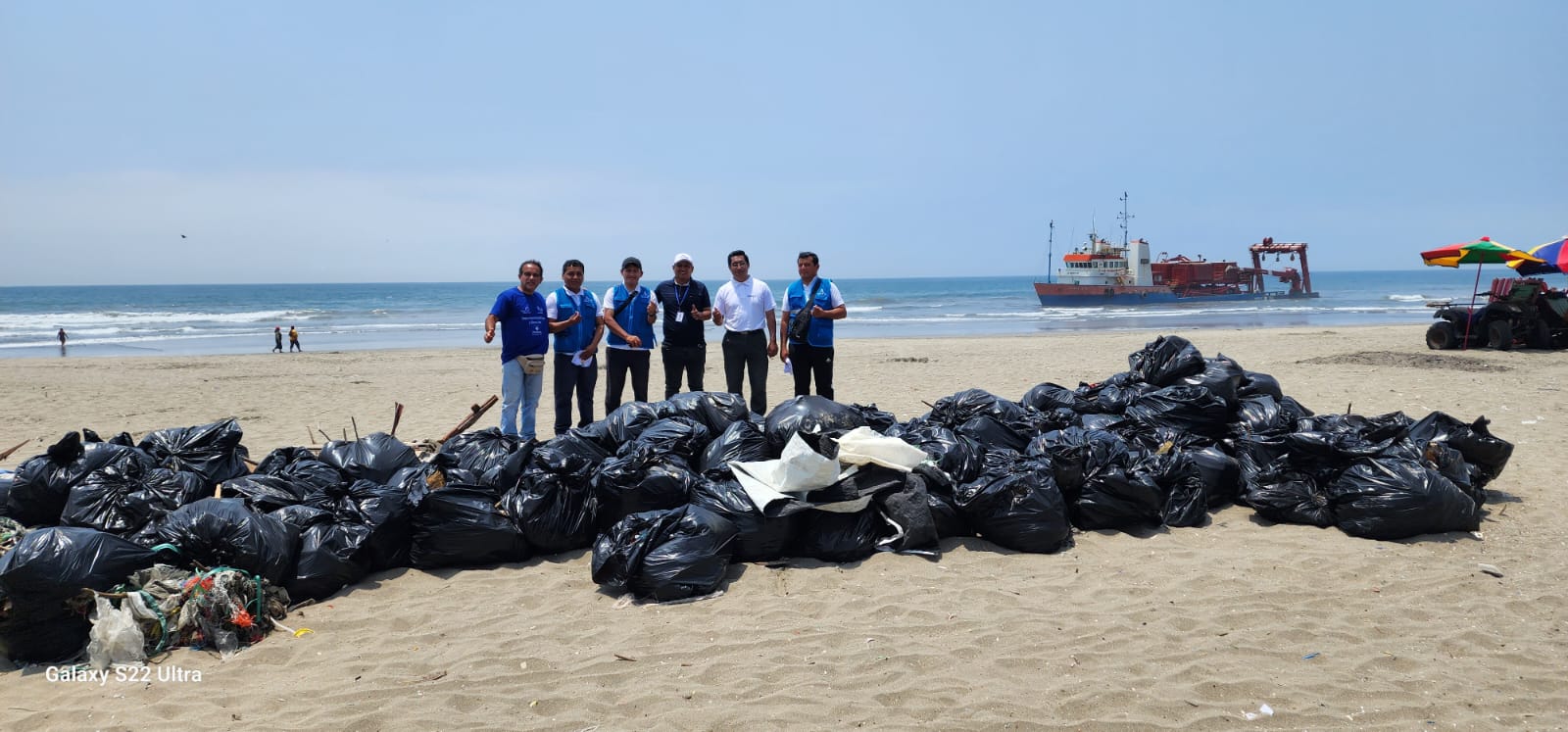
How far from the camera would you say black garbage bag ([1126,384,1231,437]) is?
519 centimetres

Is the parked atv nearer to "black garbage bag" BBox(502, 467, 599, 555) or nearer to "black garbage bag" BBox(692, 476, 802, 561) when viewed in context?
"black garbage bag" BBox(692, 476, 802, 561)

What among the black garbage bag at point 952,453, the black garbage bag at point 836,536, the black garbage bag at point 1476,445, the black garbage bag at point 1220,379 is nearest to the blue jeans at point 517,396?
the black garbage bag at point 836,536

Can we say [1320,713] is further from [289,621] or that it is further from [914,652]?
[289,621]

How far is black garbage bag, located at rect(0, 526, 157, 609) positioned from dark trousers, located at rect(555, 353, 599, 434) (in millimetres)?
3010

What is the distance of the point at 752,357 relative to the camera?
20.6ft

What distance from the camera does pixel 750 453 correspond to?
443 cm

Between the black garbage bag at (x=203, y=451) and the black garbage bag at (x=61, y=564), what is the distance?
1236 mm

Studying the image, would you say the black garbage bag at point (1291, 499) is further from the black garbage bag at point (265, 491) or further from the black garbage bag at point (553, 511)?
the black garbage bag at point (265, 491)

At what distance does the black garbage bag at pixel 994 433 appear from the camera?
4949mm

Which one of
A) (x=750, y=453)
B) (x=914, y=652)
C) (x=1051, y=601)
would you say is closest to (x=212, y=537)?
(x=750, y=453)

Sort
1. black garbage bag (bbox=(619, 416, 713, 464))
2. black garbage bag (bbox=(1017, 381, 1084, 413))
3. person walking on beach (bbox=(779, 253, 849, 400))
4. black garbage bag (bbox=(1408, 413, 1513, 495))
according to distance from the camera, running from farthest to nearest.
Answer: person walking on beach (bbox=(779, 253, 849, 400))
black garbage bag (bbox=(1017, 381, 1084, 413))
black garbage bag (bbox=(1408, 413, 1513, 495))
black garbage bag (bbox=(619, 416, 713, 464))

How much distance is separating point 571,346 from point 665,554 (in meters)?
2.86

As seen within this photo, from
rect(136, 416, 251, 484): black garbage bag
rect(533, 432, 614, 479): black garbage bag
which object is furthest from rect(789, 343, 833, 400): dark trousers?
rect(136, 416, 251, 484): black garbage bag

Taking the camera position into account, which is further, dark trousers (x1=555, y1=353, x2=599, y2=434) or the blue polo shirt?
dark trousers (x1=555, y1=353, x2=599, y2=434)
